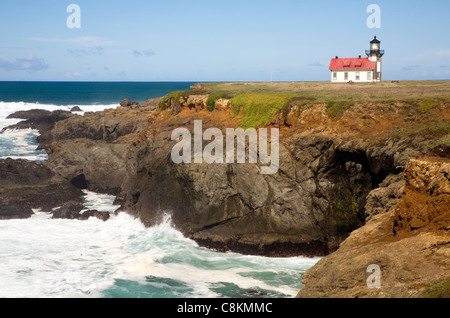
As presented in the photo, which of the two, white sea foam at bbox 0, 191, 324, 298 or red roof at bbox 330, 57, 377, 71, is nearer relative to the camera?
white sea foam at bbox 0, 191, 324, 298

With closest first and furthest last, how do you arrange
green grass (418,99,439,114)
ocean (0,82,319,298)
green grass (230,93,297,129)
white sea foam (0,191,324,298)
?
ocean (0,82,319,298)
white sea foam (0,191,324,298)
green grass (418,99,439,114)
green grass (230,93,297,129)

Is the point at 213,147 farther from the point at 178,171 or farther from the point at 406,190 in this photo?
the point at 406,190

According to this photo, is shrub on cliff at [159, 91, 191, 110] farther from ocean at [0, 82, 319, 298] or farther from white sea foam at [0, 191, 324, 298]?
white sea foam at [0, 191, 324, 298]

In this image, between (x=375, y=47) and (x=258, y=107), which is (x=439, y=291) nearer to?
(x=258, y=107)

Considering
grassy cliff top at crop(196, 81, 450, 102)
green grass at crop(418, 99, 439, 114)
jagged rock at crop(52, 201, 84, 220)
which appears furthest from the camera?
jagged rock at crop(52, 201, 84, 220)

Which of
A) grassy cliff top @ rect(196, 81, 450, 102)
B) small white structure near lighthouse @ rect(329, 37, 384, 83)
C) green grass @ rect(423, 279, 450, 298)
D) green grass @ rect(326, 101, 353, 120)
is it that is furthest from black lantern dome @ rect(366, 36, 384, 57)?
green grass @ rect(423, 279, 450, 298)
